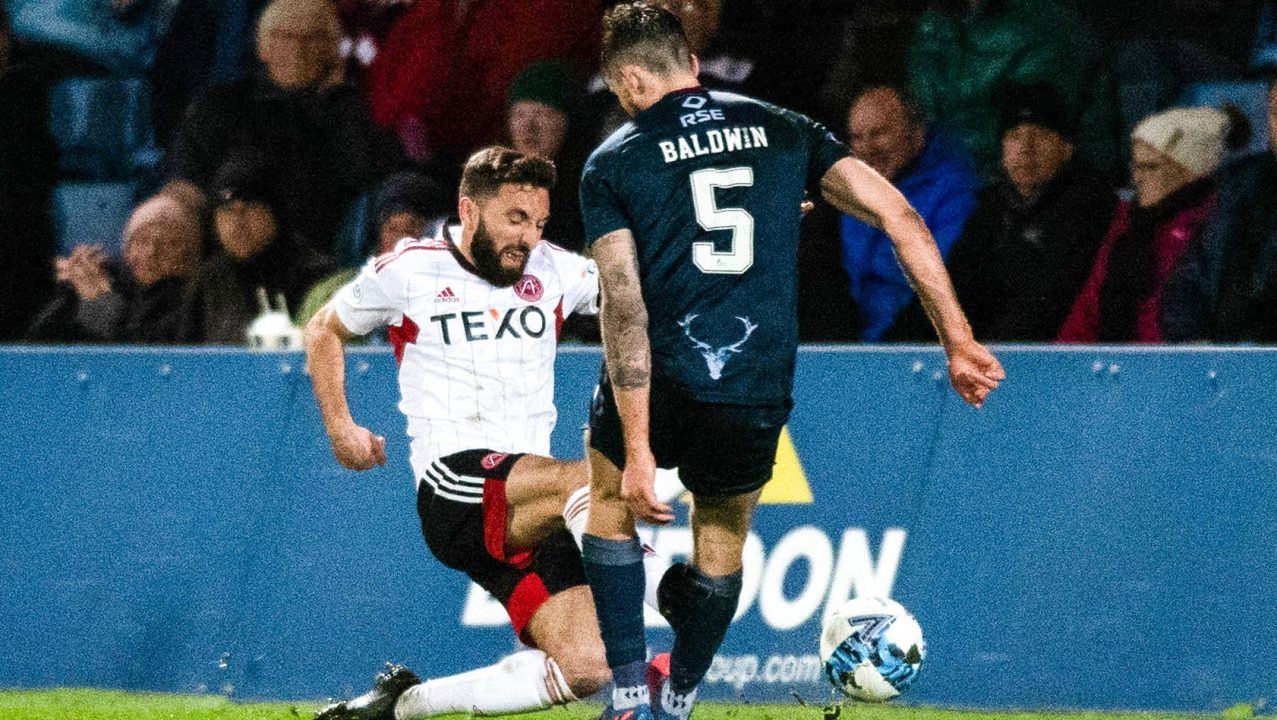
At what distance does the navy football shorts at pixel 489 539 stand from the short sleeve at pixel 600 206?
1.17m

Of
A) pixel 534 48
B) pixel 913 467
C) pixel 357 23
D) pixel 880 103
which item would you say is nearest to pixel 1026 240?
pixel 880 103

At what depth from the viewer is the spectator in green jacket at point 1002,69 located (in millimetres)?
9773

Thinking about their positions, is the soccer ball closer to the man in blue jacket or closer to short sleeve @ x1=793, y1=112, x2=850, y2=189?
short sleeve @ x1=793, y1=112, x2=850, y2=189

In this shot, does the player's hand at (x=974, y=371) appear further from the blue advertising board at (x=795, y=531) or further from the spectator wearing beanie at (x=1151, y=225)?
the spectator wearing beanie at (x=1151, y=225)

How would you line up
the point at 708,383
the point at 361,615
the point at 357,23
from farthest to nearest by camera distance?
the point at 357,23 → the point at 361,615 → the point at 708,383

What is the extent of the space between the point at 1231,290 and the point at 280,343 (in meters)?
4.03

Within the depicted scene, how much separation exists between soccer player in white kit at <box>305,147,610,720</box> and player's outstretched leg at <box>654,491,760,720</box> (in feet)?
1.77

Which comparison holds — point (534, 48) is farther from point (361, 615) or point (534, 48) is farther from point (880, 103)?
point (361, 615)

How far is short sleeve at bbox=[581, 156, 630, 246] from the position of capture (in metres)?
6.09

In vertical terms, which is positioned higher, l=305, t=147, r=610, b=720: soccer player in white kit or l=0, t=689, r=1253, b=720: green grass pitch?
l=305, t=147, r=610, b=720: soccer player in white kit

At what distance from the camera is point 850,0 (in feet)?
35.4

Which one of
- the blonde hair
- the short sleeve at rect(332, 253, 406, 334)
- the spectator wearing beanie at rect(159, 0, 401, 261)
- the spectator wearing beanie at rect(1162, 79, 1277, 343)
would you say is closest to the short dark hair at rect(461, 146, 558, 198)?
the short sleeve at rect(332, 253, 406, 334)

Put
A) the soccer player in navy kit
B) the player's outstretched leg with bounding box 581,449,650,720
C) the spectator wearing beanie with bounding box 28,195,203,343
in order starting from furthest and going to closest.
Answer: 1. the spectator wearing beanie with bounding box 28,195,203,343
2. the player's outstretched leg with bounding box 581,449,650,720
3. the soccer player in navy kit

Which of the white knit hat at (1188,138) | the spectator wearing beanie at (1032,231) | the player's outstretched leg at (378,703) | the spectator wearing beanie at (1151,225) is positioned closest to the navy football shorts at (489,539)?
the player's outstretched leg at (378,703)
